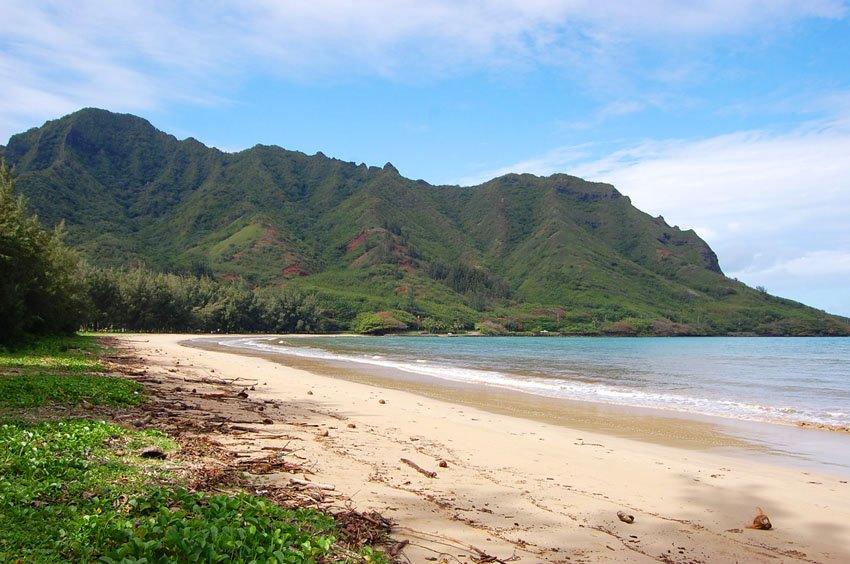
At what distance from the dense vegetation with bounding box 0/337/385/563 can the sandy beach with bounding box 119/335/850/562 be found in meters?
1.15

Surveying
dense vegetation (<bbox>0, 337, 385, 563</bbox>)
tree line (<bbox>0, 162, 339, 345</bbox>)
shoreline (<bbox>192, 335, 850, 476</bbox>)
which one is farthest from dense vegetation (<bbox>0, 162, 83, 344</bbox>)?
dense vegetation (<bbox>0, 337, 385, 563</bbox>)

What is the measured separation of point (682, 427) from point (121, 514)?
14.1m

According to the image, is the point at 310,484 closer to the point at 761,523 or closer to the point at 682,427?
the point at 761,523

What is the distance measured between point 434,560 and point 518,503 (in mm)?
2397

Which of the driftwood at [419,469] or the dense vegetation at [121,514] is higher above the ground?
the dense vegetation at [121,514]

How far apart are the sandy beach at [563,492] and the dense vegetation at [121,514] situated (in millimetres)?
1151

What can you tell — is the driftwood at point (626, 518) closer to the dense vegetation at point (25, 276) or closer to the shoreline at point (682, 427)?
the shoreline at point (682, 427)

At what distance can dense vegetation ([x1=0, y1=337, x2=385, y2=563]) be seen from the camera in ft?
13.3

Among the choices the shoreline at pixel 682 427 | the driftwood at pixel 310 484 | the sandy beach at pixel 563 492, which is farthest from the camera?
the shoreline at pixel 682 427

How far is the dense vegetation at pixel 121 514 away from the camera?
407 centimetres

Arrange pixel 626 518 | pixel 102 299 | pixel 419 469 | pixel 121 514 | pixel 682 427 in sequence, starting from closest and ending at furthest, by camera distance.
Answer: pixel 121 514
pixel 626 518
pixel 419 469
pixel 682 427
pixel 102 299

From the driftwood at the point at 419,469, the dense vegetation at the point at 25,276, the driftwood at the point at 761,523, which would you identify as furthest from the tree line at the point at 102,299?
the driftwood at the point at 761,523

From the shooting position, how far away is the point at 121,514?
4.75 m

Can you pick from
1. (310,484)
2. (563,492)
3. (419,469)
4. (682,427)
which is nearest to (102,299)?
(682,427)
